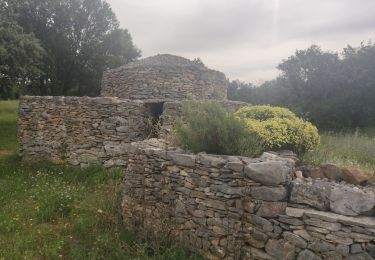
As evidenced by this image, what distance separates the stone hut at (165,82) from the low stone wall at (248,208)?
23.3 ft

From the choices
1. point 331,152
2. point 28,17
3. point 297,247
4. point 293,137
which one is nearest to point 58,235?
point 297,247

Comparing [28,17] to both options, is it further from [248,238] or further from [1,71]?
[248,238]

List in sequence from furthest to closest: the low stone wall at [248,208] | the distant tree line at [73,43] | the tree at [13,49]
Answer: the distant tree line at [73,43]
the tree at [13,49]
the low stone wall at [248,208]

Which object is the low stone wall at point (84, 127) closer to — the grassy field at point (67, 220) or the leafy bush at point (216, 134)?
the grassy field at point (67, 220)

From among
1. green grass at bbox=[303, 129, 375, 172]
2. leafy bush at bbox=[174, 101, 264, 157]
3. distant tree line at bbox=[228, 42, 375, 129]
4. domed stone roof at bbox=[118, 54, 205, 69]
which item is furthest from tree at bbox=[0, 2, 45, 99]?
distant tree line at bbox=[228, 42, 375, 129]

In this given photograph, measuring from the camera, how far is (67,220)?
684 cm

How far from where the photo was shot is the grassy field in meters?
5.37

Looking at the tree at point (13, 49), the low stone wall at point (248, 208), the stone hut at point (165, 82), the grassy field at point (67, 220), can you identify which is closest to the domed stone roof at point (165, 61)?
the stone hut at point (165, 82)

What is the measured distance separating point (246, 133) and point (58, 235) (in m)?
3.60

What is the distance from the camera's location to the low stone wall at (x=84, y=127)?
10039 mm

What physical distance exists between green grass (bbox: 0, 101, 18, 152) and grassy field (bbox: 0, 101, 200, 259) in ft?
14.6

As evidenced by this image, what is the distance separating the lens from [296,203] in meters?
4.38

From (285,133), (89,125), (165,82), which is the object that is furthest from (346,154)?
(165,82)

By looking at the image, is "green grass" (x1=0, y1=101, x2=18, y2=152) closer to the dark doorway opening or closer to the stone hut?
the stone hut
